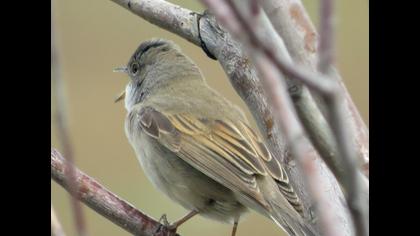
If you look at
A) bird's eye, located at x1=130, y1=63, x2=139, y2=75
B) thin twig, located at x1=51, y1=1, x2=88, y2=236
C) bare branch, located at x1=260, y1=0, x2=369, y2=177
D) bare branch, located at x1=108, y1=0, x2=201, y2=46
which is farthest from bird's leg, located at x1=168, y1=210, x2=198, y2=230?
thin twig, located at x1=51, y1=1, x2=88, y2=236

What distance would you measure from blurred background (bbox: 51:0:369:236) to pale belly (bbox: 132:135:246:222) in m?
1.81

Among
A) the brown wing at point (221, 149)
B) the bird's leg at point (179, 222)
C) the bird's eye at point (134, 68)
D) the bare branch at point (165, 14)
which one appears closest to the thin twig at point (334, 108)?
the brown wing at point (221, 149)

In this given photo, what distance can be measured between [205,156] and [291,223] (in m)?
0.64

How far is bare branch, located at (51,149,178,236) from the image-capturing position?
2.61 metres

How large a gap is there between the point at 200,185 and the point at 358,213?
2.20 metres

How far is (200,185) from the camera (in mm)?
3256

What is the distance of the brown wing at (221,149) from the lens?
3047mm

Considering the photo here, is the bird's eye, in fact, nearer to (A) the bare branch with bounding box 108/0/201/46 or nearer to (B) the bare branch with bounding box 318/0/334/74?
(A) the bare branch with bounding box 108/0/201/46

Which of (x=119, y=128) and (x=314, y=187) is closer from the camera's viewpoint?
(x=314, y=187)

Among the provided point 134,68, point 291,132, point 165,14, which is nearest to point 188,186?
point 165,14

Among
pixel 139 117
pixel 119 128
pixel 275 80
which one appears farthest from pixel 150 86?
pixel 275 80

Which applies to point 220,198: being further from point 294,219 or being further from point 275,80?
point 275,80

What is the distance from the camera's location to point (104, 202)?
2697 mm

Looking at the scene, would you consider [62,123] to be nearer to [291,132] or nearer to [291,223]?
[291,132]
